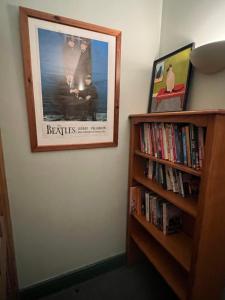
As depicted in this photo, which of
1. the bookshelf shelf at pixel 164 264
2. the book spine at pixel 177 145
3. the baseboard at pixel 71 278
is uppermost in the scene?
the book spine at pixel 177 145

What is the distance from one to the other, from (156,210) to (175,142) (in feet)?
1.93

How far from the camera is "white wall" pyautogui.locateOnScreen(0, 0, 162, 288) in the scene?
3.41 feet

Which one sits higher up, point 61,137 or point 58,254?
point 61,137

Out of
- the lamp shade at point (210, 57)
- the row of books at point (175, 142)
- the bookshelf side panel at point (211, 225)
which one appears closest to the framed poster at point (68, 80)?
the row of books at point (175, 142)

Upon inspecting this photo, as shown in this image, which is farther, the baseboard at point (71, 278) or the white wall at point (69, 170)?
the baseboard at point (71, 278)

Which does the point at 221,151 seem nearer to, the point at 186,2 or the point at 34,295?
the point at 186,2

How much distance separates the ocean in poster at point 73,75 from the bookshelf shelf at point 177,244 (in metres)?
0.97

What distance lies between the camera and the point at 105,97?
127cm

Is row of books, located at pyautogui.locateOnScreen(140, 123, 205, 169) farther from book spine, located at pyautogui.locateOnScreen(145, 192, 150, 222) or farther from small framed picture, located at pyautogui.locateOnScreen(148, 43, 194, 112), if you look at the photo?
book spine, located at pyautogui.locateOnScreen(145, 192, 150, 222)

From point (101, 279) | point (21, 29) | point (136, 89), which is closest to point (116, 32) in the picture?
point (136, 89)

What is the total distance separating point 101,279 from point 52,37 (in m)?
1.92

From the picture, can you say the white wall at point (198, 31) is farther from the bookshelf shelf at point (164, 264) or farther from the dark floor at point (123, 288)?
the dark floor at point (123, 288)

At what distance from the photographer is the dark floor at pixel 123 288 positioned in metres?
1.35

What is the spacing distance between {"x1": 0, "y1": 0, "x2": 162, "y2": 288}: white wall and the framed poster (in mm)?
58
